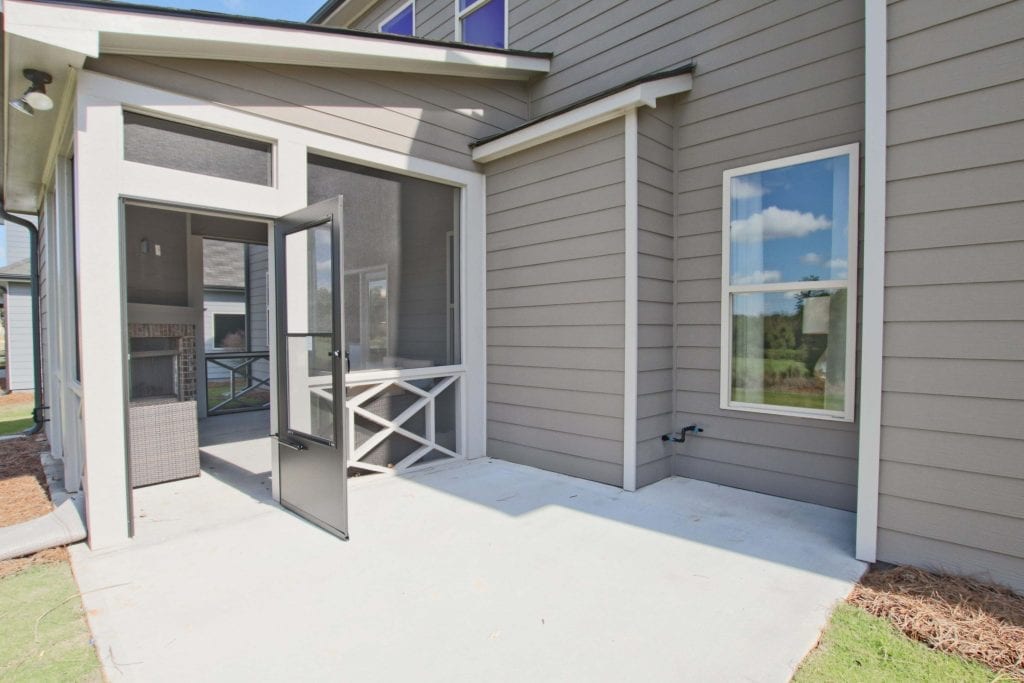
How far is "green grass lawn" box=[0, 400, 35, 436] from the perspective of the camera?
690 centimetres

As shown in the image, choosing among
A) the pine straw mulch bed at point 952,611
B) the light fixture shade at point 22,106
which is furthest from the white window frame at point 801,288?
the light fixture shade at point 22,106

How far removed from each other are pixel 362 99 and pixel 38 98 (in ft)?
6.30

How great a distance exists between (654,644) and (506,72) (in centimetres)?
476

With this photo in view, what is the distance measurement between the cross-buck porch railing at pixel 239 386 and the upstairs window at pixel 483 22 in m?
5.21

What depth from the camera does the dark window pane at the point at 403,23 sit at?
6.90 m

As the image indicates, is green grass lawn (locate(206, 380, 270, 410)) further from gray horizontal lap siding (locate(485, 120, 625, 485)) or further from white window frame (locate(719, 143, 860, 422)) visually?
white window frame (locate(719, 143, 860, 422))

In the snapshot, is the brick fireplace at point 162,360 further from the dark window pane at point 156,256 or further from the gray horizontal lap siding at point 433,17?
the gray horizontal lap siding at point 433,17

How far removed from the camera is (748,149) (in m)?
3.84

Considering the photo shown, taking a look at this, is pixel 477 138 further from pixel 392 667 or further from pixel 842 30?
pixel 392 667

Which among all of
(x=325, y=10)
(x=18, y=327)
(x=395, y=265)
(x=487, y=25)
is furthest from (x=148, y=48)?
(x=18, y=327)

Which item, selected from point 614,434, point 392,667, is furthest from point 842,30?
point 392,667

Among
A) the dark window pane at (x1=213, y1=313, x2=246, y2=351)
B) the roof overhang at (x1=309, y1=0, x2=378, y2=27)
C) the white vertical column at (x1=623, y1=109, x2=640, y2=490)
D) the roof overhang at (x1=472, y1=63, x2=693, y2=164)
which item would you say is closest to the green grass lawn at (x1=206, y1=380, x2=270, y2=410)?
the dark window pane at (x1=213, y1=313, x2=246, y2=351)

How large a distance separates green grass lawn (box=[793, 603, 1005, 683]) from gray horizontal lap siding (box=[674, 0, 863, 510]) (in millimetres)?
1525

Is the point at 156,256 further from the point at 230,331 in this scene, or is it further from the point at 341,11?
the point at 230,331
